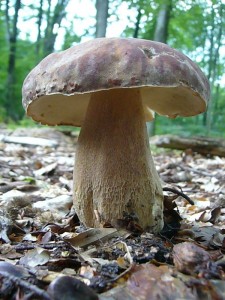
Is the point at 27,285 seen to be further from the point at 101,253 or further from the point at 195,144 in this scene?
the point at 195,144

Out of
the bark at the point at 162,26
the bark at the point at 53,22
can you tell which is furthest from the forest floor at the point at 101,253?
the bark at the point at 53,22

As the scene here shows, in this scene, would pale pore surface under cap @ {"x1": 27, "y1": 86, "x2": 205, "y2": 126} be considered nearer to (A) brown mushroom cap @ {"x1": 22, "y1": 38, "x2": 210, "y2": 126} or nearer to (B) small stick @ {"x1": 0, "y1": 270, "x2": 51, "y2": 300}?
(A) brown mushroom cap @ {"x1": 22, "y1": 38, "x2": 210, "y2": 126}

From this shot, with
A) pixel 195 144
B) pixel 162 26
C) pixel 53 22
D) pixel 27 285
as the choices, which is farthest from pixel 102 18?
pixel 53 22

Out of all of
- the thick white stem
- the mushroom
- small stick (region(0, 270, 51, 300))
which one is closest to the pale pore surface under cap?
the mushroom

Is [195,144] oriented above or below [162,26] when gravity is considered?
below

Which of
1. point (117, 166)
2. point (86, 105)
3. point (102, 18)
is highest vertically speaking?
point (102, 18)

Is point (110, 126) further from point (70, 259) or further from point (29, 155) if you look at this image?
point (29, 155)

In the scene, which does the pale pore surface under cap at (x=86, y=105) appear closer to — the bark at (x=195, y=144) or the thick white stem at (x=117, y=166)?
the thick white stem at (x=117, y=166)
